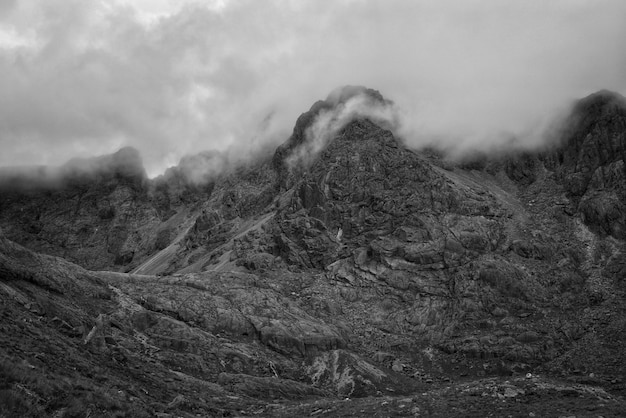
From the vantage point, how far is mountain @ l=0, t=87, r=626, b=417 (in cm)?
4262

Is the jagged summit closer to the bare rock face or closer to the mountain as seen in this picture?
the mountain

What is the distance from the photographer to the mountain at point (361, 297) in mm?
42625

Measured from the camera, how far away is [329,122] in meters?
146

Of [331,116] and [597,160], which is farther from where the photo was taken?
[331,116]

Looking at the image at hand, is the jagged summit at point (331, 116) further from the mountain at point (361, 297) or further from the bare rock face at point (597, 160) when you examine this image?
the bare rock face at point (597, 160)

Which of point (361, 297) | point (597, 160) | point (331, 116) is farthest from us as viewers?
point (331, 116)

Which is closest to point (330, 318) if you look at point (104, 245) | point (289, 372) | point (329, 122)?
point (289, 372)

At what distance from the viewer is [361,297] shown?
302 ft

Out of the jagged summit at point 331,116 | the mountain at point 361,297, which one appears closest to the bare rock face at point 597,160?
the mountain at point 361,297

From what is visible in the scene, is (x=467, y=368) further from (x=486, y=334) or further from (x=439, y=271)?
(x=439, y=271)

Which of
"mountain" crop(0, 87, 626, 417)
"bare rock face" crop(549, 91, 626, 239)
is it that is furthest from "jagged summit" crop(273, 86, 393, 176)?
"bare rock face" crop(549, 91, 626, 239)

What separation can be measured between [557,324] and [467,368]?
18.9 metres

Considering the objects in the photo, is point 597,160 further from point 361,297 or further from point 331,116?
point 331,116

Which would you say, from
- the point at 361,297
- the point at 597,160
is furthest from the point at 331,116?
the point at 597,160
